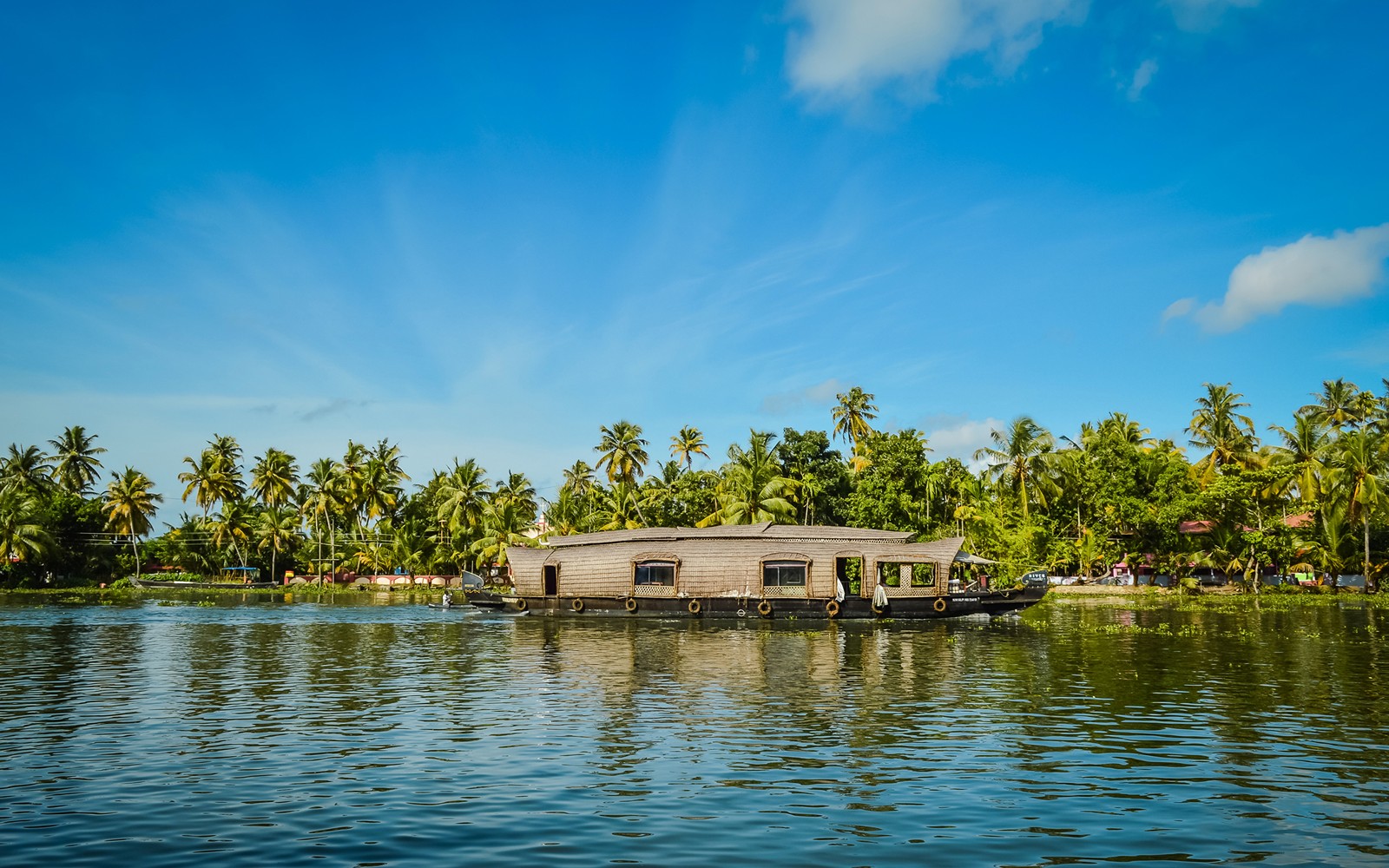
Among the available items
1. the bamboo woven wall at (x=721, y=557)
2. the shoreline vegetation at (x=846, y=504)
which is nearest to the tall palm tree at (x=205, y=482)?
the shoreline vegetation at (x=846, y=504)

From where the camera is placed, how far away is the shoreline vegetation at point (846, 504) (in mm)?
64312

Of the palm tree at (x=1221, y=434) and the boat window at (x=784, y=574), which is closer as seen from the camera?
the boat window at (x=784, y=574)

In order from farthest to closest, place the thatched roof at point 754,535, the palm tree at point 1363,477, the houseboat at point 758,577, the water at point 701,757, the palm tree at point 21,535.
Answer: the palm tree at point 21,535
the palm tree at point 1363,477
the thatched roof at point 754,535
the houseboat at point 758,577
the water at point 701,757

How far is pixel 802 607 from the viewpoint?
132ft

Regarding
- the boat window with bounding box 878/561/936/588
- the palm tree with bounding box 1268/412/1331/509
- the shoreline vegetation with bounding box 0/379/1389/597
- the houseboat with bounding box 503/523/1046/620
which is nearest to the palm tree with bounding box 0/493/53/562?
the shoreline vegetation with bounding box 0/379/1389/597

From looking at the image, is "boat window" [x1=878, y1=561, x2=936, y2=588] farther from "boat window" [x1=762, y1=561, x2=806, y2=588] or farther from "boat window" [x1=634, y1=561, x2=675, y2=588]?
"boat window" [x1=634, y1=561, x2=675, y2=588]

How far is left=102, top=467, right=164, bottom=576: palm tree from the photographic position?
84562 mm

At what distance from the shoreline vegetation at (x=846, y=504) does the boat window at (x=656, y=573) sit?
67.2ft

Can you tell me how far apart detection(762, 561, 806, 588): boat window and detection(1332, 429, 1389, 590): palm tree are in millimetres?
39625

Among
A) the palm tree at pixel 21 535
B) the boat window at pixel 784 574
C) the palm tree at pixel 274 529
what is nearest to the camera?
the boat window at pixel 784 574

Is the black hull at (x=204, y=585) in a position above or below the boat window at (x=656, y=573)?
below

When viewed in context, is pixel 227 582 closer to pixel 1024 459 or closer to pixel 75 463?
pixel 75 463

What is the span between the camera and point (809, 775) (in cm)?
1220

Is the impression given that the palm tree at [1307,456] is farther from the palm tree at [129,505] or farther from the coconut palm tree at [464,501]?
the palm tree at [129,505]
